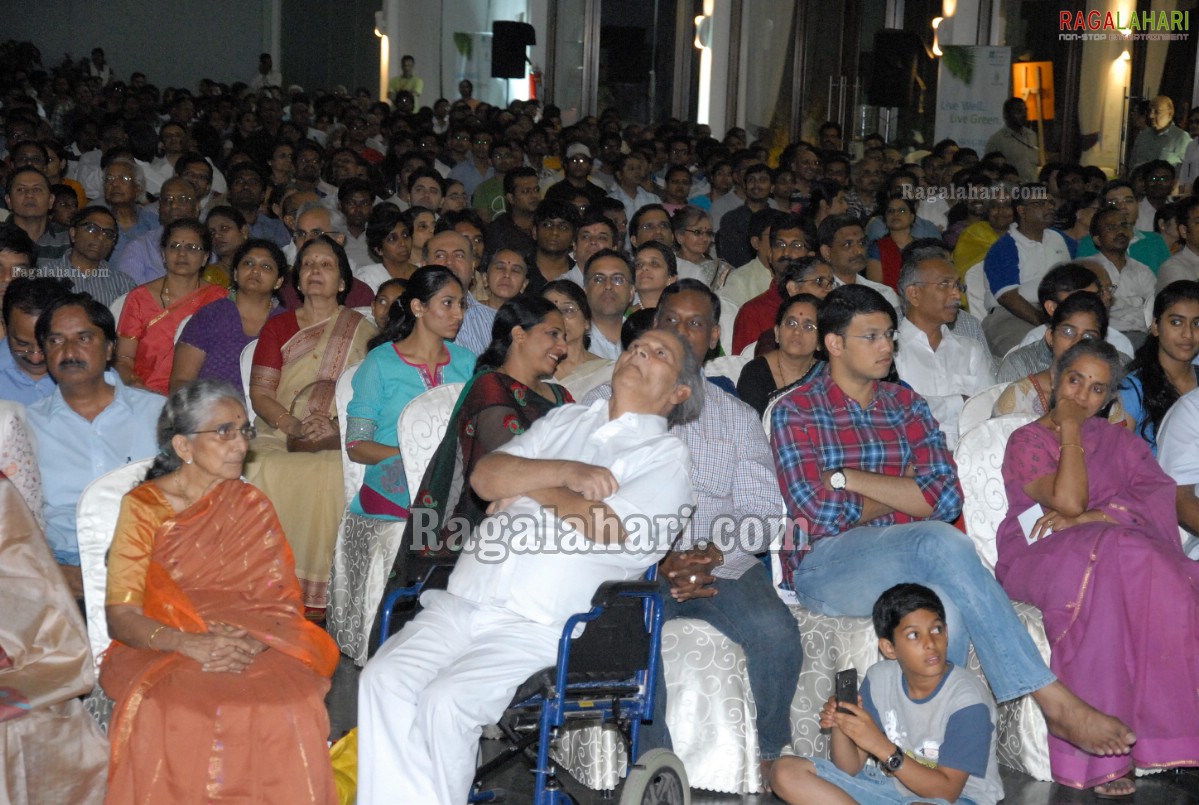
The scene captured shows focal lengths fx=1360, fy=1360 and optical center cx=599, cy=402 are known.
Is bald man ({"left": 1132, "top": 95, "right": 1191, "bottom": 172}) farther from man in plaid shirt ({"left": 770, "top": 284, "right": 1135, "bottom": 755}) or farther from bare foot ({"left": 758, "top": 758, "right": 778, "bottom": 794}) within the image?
bare foot ({"left": 758, "top": 758, "right": 778, "bottom": 794})

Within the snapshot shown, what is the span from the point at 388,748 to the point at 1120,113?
11.0 m

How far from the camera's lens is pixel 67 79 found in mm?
14000

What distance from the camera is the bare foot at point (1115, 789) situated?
340 cm

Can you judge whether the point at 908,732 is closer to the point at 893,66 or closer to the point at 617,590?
the point at 617,590

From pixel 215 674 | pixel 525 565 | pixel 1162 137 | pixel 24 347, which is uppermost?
pixel 1162 137

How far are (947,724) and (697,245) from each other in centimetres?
388

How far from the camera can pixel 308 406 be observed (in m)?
4.55

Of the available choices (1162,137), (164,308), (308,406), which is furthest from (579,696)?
(1162,137)

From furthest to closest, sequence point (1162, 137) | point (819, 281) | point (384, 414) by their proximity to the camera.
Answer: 1. point (1162, 137)
2. point (819, 281)
3. point (384, 414)

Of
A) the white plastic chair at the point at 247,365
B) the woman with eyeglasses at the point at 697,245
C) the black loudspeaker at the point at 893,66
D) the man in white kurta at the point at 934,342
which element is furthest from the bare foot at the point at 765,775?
the black loudspeaker at the point at 893,66

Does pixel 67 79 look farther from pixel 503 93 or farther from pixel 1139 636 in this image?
pixel 1139 636

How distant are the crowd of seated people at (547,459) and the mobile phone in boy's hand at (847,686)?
24 cm

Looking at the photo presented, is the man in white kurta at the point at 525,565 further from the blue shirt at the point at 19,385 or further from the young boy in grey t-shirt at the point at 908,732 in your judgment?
the blue shirt at the point at 19,385

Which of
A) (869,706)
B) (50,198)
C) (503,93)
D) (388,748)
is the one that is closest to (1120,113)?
(503,93)
